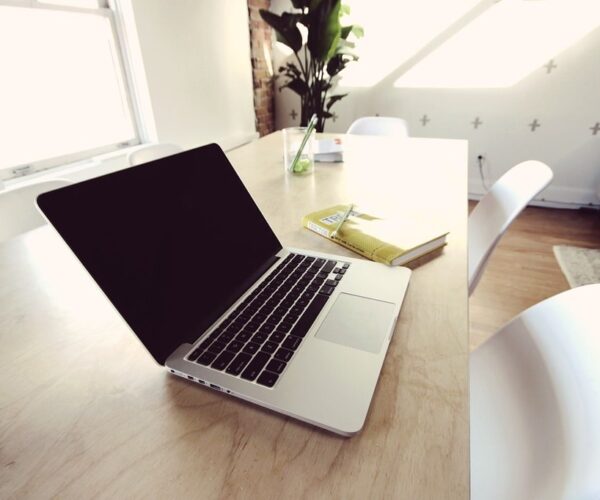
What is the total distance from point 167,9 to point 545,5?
7.93 ft

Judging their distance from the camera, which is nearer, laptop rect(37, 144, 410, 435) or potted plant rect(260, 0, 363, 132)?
laptop rect(37, 144, 410, 435)

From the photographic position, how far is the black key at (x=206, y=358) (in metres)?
0.44

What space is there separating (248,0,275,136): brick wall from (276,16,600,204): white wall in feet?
2.30

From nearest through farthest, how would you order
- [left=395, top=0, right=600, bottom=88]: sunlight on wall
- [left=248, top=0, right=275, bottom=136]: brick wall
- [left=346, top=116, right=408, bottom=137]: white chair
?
[left=346, top=116, right=408, bottom=137]: white chair
[left=395, top=0, right=600, bottom=88]: sunlight on wall
[left=248, top=0, right=275, bottom=136]: brick wall

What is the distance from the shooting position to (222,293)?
0.54 meters

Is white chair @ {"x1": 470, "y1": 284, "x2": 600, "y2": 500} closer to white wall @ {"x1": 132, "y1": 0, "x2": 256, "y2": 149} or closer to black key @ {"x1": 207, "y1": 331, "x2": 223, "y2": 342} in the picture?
black key @ {"x1": 207, "y1": 331, "x2": 223, "y2": 342}

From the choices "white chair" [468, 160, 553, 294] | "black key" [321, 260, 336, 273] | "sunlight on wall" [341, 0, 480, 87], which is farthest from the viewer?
"sunlight on wall" [341, 0, 480, 87]

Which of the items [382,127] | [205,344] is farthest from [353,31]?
[205,344]

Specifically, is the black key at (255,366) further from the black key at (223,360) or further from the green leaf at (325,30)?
the green leaf at (325,30)

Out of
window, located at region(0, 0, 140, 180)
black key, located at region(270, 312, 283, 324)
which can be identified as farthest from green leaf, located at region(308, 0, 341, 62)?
black key, located at region(270, 312, 283, 324)

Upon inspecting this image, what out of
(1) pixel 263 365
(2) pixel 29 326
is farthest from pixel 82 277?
(1) pixel 263 365

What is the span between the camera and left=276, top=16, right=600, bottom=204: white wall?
252cm

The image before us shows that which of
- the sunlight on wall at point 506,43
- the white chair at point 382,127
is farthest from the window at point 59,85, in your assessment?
the sunlight on wall at point 506,43

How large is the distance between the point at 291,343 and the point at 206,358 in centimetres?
11
